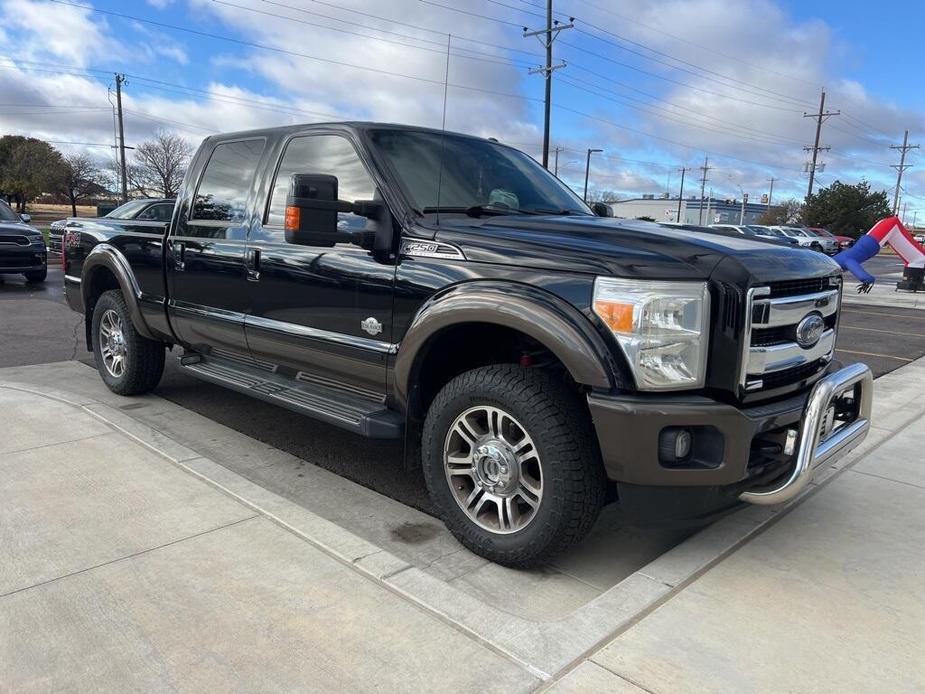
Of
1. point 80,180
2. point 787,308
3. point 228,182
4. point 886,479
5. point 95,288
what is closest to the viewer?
point 787,308

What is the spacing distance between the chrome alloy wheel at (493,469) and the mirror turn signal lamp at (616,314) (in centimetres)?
58

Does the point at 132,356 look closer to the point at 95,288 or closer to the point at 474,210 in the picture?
the point at 95,288

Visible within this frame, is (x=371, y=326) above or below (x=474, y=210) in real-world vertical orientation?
below

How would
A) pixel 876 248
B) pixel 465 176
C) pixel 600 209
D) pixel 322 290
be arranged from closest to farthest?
pixel 322 290 → pixel 465 176 → pixel 600 209 → pixel 876 248

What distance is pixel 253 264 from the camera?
14.1ft

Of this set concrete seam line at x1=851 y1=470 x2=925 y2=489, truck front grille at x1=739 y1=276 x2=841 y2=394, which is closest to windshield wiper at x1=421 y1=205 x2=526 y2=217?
truck front grille at x1=739 y1=276 x2=841 y2=394

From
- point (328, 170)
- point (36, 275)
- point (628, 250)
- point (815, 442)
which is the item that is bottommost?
point (36, 275)

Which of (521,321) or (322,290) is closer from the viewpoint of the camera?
(521,321)

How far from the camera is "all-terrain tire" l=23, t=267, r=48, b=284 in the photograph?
1413cm

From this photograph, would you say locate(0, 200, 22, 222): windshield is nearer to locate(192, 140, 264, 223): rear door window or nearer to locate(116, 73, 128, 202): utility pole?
locate(192, 140, 264, 223): rear door window

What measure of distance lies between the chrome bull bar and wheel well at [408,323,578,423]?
101 cm

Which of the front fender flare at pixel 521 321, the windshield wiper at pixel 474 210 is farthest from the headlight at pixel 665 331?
the windshield wiper at pixel 474 210

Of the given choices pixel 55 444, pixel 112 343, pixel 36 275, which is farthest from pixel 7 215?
pixel 55 444

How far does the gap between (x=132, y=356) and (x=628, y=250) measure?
14.1ft
